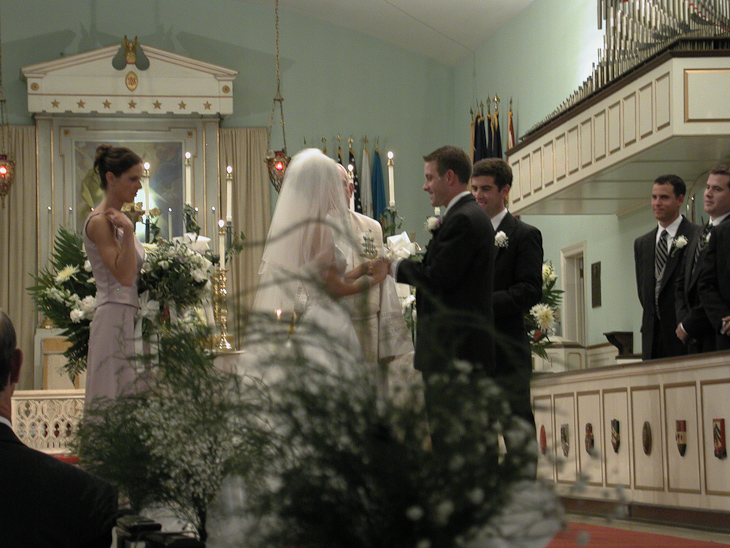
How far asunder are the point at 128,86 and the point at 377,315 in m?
10.6

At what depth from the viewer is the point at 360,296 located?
1394mm

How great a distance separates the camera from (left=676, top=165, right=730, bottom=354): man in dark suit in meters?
5.70

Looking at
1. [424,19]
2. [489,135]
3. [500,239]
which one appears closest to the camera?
[500,239]

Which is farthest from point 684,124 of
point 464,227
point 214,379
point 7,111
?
point 7,111

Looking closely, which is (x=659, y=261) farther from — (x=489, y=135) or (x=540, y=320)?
(x=489, y=135)

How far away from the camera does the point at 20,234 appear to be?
1395cm

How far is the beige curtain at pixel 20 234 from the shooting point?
13734 mm

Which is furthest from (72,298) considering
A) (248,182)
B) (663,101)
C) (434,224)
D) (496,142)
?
(248,182)

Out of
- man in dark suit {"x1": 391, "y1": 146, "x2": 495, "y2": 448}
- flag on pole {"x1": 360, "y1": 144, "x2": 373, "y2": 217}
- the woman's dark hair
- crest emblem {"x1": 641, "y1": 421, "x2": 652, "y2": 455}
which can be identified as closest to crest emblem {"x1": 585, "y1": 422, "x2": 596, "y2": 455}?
crest emblem {"x1": 641, "y1": 421, "x2": 652, "y2": 455}

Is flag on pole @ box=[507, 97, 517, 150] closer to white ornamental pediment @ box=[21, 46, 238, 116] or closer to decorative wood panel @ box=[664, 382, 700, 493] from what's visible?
white ornamental pediment @ box=[21, 46, 238, 116]

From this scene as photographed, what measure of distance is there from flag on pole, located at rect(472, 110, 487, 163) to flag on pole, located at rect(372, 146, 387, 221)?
1.98 metres

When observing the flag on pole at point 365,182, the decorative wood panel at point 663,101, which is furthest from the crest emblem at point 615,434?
the flag on pole at point 365,182

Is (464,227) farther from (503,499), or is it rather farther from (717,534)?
(503,499)

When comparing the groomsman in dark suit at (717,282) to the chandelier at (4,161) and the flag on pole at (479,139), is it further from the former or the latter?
the chandelier at (4,161)
